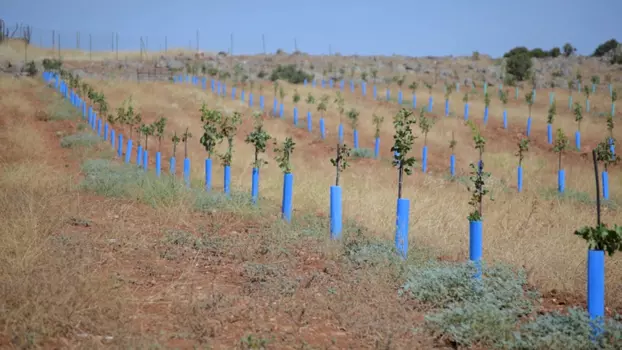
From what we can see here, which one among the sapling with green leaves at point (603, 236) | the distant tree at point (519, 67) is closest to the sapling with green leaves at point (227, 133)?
the sapling with green leaves at point (603, 236)

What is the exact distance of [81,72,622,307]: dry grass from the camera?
7.70m

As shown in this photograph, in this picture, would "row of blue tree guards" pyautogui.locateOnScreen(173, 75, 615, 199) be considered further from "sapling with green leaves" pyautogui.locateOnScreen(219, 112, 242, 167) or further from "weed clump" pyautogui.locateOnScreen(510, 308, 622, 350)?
"weed clump" pyautogui.locateOnScreen(510, 308, 622, 350)

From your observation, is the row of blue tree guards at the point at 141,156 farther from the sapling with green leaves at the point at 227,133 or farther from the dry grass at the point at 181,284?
the dry grass at the point at 181,284

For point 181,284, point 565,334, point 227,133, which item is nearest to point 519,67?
point 227,133

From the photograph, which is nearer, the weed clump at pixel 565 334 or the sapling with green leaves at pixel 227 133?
the weed clump at pixel 565 334

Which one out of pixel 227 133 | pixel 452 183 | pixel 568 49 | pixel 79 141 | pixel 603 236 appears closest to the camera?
pixel 603 236

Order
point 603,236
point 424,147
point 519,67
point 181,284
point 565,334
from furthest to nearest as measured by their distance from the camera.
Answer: point 519,67
point 424,147
point 181,284
point 603,236
point 565,334

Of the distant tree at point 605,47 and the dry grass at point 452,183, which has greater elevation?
the distant tree at point 605,47

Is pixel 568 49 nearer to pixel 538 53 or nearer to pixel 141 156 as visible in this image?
pixel 538 53

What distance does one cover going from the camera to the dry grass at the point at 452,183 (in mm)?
7695

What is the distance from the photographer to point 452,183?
1666 cm

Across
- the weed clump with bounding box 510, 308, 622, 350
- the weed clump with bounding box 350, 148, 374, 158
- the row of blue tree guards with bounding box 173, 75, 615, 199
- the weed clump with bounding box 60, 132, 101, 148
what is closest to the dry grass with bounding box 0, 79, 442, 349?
the weed clump with bounding box 510, 308, 622, 350

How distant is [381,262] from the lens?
669 cm

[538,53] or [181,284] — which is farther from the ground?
[538,53]
